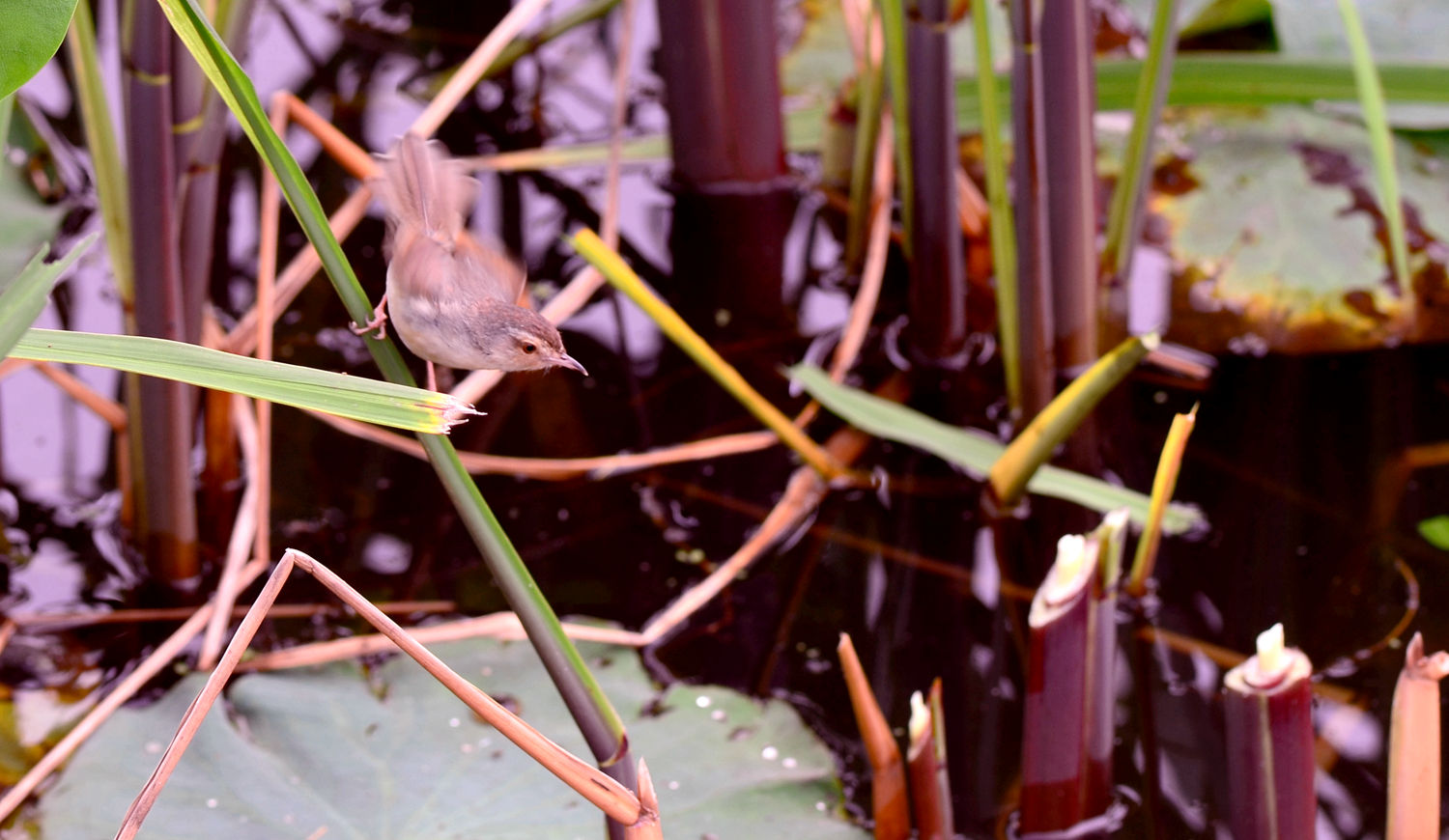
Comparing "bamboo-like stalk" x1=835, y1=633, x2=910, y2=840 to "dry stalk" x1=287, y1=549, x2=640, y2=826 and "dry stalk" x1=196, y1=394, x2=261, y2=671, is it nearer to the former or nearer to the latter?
"dry stalk" x1=287, y1=549, x2=640, y2=826

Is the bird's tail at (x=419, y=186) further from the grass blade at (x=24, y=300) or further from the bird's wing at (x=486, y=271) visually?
the grass blade at (x=24, y=300)

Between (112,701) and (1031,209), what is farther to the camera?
(1031,209)

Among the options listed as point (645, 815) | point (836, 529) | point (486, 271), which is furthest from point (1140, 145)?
point (645, 815)

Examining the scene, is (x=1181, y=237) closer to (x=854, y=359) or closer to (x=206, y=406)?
(x=854, y=359)

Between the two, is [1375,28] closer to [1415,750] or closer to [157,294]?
[1415,750]

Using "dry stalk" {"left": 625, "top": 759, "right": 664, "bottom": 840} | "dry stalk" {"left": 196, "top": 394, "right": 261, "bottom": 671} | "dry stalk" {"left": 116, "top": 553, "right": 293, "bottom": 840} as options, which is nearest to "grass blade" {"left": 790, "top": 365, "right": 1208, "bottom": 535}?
"dry stalk" {"left": 196, "top": 394, "right": 261, "bottom": 671}

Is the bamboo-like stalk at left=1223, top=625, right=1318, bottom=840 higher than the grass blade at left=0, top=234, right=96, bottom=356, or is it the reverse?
the grass blade at left=0, top=234, right=96, bottom=356

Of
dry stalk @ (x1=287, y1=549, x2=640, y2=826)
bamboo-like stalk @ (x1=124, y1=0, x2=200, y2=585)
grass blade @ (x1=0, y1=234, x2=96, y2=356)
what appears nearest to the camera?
grass blade @ (x1=0, y1=234, x2=96, y2=356)

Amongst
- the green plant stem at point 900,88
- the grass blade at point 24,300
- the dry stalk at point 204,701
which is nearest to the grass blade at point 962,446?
the green plant stem at point 900,88
